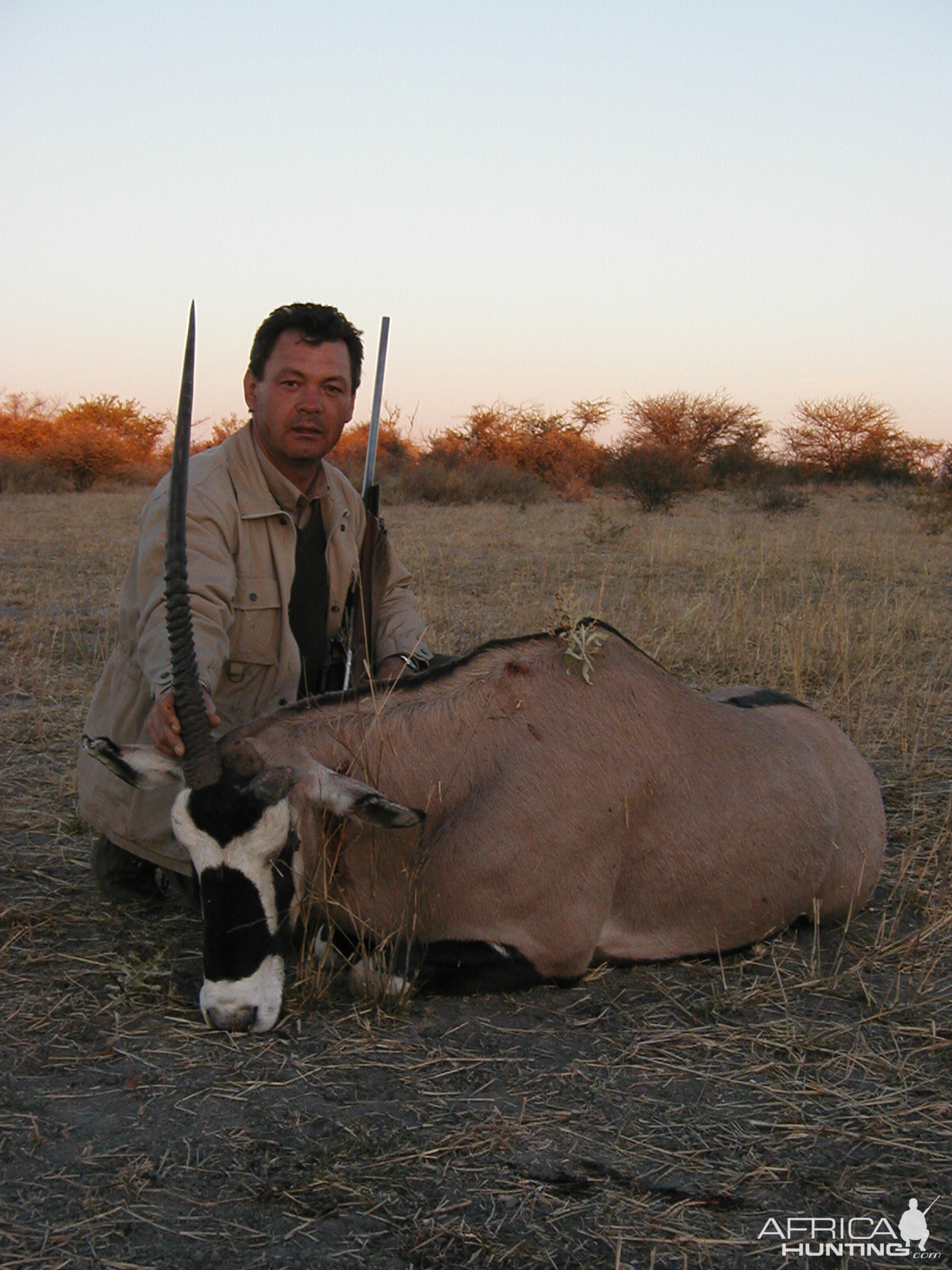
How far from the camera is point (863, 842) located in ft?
13.4

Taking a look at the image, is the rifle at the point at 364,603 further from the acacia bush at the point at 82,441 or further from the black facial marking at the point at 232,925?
the acacia bush at the point at 82,441

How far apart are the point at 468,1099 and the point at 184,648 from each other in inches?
53.1

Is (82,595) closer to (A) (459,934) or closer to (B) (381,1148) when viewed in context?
(A) (459,934)

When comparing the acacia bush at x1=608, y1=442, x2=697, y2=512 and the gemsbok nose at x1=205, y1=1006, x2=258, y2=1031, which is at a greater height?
the acacia bush at x1=608, y1=442, x2=697, y2=512

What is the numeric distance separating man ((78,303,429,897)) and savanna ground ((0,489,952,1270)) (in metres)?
0.39

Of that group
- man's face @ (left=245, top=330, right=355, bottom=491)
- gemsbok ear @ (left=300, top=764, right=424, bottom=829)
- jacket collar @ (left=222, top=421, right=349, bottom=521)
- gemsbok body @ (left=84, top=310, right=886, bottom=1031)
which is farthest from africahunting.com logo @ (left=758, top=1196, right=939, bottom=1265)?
man's face @ (left=245, top=330, right=355, bottom=491)

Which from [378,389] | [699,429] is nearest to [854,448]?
[699,429]

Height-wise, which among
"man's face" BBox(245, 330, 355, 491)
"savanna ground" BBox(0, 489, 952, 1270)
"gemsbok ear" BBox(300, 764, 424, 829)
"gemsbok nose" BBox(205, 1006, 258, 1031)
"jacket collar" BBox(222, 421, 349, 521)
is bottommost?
"savanna ground" BBox(0, 489, 952, 1270)

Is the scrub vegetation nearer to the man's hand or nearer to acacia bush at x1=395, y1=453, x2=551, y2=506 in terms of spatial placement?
acacia bush at x1=395, y1=453, x2=551, y2=506

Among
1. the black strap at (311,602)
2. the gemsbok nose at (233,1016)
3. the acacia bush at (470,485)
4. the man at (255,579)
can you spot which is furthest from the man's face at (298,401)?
the acacia bush at (470,485)

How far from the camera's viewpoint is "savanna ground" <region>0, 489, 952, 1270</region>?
2.33 m

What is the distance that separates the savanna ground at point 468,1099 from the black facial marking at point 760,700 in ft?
2.44

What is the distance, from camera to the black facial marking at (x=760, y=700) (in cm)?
432

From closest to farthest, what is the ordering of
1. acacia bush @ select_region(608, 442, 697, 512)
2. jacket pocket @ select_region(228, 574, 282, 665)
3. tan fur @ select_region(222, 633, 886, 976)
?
tan fur @ select_region(222, 633, 886, 976), jacket pocket @ select_region(228, 574, 282, 665), acacia bush @ select_region(608, 442, 697, 512)
